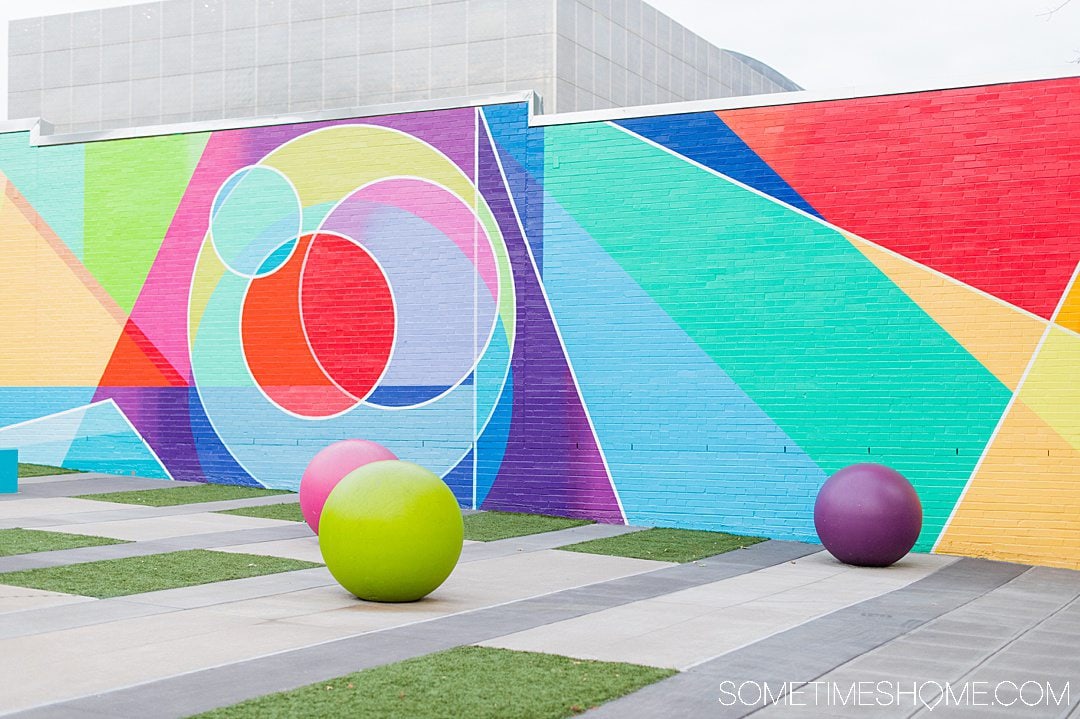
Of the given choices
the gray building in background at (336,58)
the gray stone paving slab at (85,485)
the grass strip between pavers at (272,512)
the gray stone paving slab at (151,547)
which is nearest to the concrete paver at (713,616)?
the gray stone paving slab at (151,547)

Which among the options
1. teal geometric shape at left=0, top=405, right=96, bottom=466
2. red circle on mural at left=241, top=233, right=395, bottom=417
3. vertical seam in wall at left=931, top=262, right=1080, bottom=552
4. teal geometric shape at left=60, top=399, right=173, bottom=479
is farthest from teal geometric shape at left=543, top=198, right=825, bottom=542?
teal geometric shape at left=0, top=405, right=96, bottom=466

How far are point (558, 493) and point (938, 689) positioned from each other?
9188 millimetres

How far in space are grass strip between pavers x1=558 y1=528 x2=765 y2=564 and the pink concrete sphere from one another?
235 cm

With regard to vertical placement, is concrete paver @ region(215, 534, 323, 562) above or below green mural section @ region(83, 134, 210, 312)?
below

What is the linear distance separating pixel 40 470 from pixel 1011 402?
557 inches

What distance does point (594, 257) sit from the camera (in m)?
16.0

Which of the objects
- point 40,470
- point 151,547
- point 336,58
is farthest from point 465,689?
point 336,58

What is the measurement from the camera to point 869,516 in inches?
483

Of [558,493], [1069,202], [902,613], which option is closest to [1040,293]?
[1069,202]

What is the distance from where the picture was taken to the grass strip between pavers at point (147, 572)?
33.2 ft

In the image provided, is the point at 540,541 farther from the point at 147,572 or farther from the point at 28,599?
the point at 28,599

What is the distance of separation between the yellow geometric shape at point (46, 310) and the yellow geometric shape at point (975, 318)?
1169 centimetres

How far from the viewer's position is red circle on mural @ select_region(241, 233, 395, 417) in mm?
17391

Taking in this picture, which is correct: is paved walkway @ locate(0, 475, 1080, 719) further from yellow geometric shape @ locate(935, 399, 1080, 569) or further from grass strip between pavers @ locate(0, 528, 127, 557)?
yellow geometric shape @ locate(935, 399, 1080, 569)
